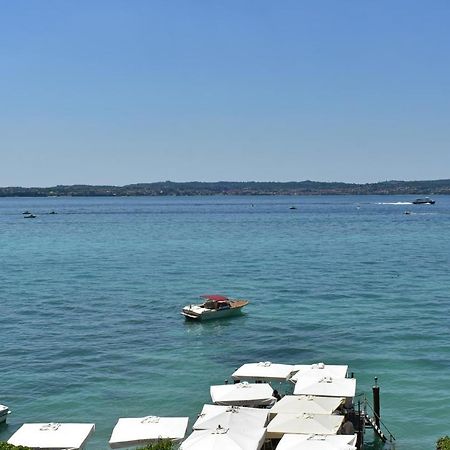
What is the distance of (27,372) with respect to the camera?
40969 mm

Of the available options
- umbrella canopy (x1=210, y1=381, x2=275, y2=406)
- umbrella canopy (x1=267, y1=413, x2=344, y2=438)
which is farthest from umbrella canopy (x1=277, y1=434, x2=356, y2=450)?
umbrella canopy (x1=210, y1=381, x2=275, y2=406)

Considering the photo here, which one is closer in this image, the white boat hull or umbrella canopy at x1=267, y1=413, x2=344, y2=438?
umbrella canopy at x1=267, y1=413, x2=344, y2=438

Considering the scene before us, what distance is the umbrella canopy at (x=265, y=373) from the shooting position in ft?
113

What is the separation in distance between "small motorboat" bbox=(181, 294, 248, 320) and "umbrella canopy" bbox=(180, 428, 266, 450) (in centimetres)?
2797

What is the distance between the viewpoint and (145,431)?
90.0 feet

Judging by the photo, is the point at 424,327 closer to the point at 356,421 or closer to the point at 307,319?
the point at 307,319

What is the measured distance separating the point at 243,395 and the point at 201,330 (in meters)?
20.1

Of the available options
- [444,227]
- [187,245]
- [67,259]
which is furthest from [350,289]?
[444,227]

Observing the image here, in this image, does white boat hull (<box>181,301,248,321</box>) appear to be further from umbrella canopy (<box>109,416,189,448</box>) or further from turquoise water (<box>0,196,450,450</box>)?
umbrella canopy (<box>109,416,189,448</box>)

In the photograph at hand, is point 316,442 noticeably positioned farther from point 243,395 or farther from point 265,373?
point 265,373

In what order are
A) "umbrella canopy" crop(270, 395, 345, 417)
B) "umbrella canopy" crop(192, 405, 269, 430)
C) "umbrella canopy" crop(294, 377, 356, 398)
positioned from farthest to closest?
"umbrella canopy" crop(294, 377, 356, 398)
"umbrella canopy" crop(270, 395, 345, 417)
"umbrella canopy" crop(192, 405, 269, 430)

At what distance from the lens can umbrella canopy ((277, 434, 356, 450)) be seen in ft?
79.9

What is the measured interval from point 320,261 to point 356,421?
66.7 meters

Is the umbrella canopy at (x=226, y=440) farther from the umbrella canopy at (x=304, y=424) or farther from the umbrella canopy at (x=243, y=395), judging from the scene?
the umbrella canopy at (x=243, y=395)
